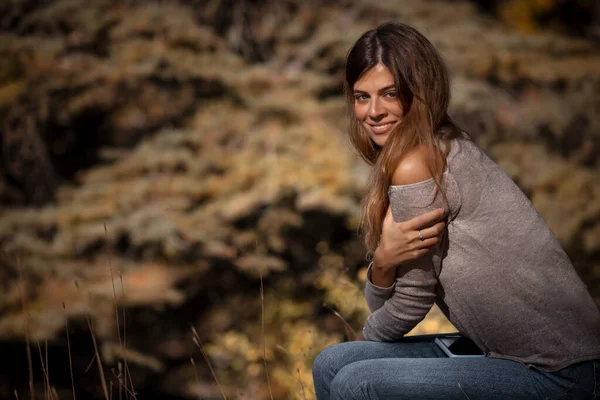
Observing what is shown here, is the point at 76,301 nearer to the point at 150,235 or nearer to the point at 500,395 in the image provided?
the point at 150,235

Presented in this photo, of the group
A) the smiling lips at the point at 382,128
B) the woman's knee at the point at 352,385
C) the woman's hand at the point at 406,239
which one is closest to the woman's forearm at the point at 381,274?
the woman's hand at the point at 406,239

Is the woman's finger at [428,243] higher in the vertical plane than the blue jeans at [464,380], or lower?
higher

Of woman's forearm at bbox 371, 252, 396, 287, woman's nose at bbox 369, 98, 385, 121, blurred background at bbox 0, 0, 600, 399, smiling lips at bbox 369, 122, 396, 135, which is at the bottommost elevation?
blurred background at bbox 0, 0, 600, 399

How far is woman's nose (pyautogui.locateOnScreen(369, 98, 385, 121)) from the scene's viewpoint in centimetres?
156

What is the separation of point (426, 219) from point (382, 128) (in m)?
0.35

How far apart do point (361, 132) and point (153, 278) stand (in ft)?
13.4

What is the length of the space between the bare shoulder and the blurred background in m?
3.74

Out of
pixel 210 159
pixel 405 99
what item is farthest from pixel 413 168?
pixel 210 159

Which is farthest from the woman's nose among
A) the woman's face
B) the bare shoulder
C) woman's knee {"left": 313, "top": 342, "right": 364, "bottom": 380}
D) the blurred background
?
the blurred background

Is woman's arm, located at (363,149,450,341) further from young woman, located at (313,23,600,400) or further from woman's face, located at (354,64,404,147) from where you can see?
woman's face, located at (354,64,404,147)

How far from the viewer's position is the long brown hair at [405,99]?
4.61 ft

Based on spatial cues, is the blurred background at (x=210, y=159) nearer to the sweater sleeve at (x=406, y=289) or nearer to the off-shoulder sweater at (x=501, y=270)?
the sweater sleeve at (x=406, y=289)

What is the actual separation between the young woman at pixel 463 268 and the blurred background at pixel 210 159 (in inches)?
144

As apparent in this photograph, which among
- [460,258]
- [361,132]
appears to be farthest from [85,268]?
[460,258]
